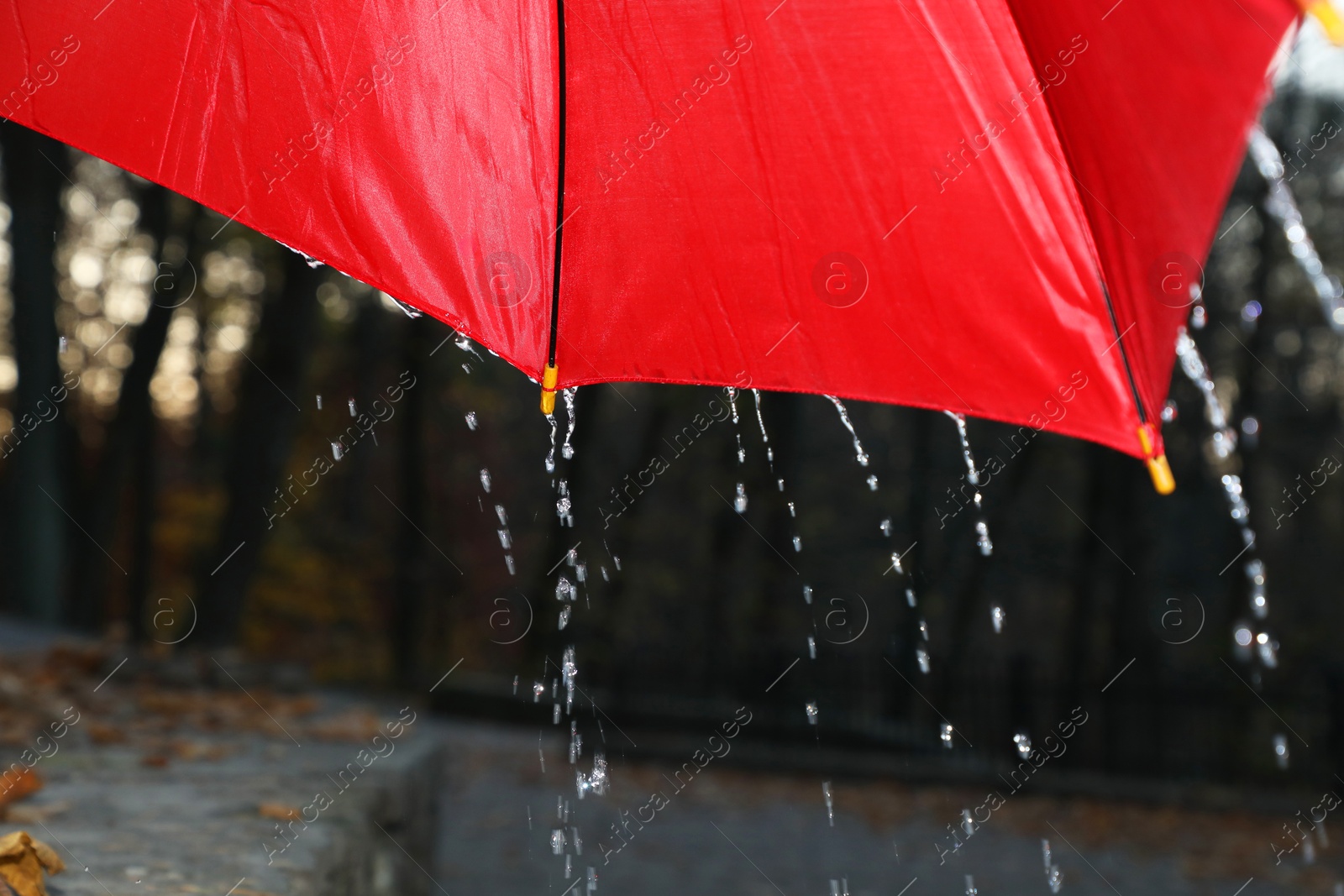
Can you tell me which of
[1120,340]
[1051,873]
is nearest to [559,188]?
[1120,340]

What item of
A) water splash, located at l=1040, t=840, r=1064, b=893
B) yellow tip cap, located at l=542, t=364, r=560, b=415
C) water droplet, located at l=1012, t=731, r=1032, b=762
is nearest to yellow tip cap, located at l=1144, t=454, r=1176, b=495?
yellow tip cap, located at l=542, t=364, r=560, b=415

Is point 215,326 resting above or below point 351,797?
below

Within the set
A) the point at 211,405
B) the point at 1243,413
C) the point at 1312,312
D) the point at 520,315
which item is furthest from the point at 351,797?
the point at 211,405

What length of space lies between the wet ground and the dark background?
54.8 inches

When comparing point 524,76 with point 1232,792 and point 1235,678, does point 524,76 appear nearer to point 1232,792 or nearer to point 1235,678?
point 1232,792

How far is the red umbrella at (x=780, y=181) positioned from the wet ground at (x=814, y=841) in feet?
14.9

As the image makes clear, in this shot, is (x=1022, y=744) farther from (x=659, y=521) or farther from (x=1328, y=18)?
(x=659, y=521)

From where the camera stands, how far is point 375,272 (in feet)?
7.80

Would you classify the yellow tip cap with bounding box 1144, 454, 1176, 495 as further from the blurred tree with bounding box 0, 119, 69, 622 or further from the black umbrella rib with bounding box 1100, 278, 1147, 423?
the blurred tree with bounding box 0, 119, 69, 622

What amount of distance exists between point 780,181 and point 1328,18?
114 cm

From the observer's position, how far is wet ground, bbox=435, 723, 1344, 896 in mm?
7539

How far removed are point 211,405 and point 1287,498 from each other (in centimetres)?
1986

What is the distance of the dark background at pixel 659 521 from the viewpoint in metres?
11.6

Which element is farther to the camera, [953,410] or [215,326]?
[215,326]
